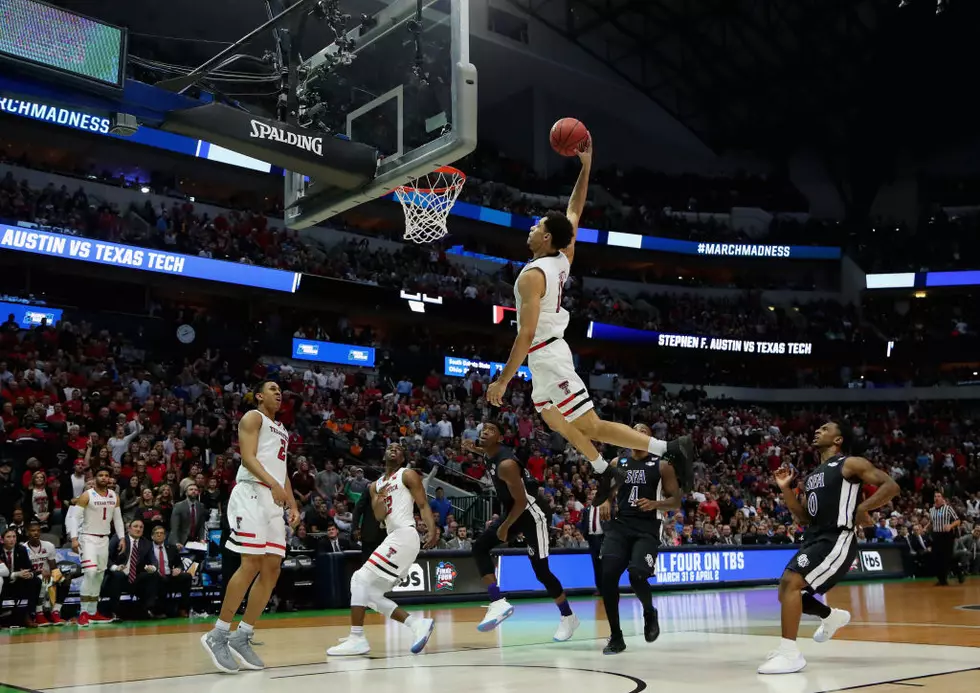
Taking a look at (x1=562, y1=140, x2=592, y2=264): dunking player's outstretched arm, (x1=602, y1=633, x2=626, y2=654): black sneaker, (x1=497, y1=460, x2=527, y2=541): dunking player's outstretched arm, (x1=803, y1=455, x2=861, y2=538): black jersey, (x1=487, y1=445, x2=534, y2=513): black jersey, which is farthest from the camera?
(x1=487, y1=445, x2=534, y2=513): black jersey

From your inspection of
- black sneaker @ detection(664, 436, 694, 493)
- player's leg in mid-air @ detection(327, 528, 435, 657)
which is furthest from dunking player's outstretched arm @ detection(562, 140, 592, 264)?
player's leg in mid-air @ detection(327, 528, 435, 657)

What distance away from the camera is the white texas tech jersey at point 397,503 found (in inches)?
336

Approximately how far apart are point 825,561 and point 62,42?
7.13 metres

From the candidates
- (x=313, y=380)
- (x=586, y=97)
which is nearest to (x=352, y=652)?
(x=313, y=380)

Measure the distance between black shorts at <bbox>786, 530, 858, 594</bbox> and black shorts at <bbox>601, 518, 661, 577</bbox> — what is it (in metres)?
1.60

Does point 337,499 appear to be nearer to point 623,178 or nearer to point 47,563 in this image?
point 47,563

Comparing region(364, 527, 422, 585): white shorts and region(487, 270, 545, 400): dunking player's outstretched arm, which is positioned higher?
region(487, 270, 545, 400): dunking player's outstretched arm

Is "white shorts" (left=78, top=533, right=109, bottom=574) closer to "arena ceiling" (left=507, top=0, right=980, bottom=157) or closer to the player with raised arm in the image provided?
the player with raised arm

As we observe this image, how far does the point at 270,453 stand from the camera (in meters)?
7.45

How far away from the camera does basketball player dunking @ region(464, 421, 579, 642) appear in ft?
28.6

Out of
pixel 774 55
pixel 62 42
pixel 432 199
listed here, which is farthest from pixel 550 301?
pixel 774 55

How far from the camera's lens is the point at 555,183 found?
39438 millimetres

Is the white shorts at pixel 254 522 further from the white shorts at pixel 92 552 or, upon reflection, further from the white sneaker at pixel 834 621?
the white shorts at pixel 92 552

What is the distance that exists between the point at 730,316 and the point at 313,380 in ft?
71.8
